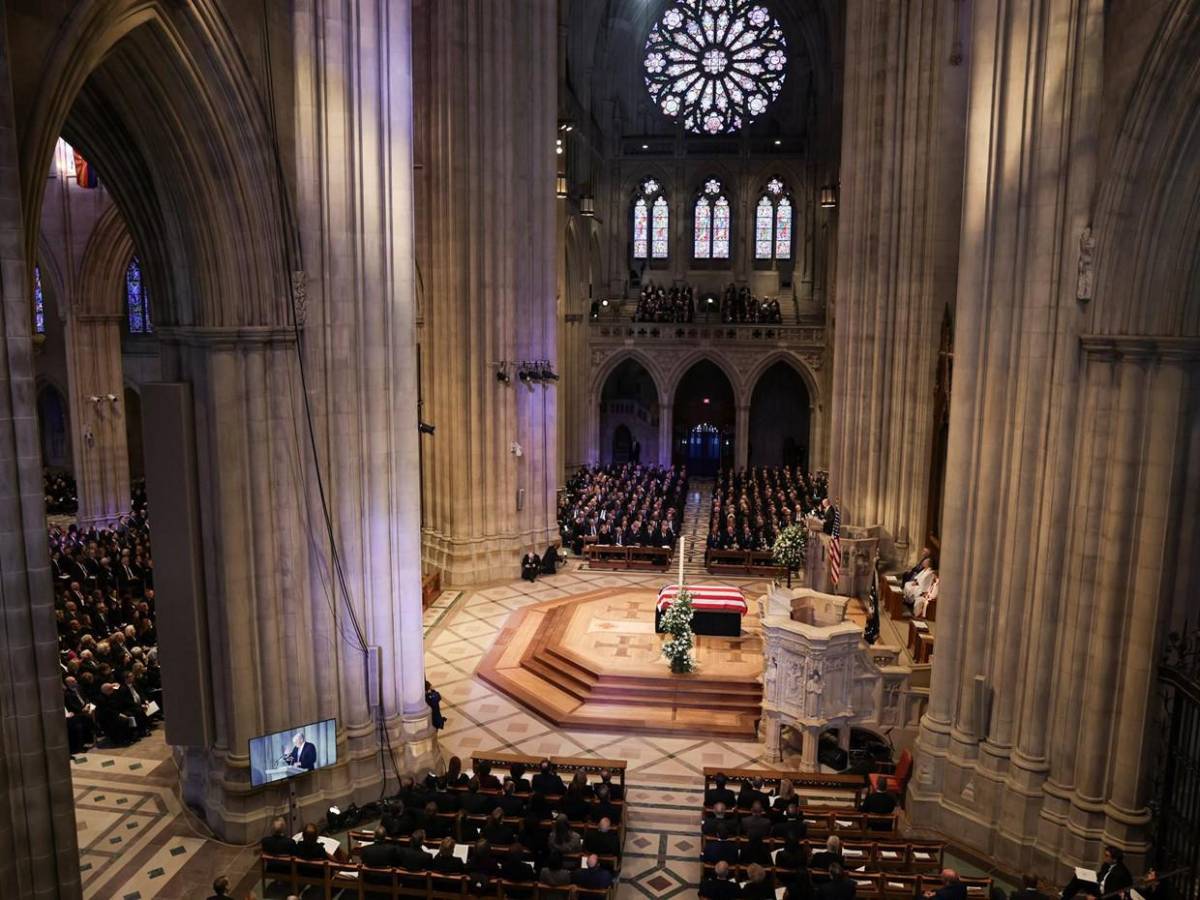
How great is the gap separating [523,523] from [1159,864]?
1694 centimetres

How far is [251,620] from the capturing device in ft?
39.2

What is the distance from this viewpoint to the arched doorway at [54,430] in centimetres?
3600

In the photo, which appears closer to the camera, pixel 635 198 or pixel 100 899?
pixel 100 899

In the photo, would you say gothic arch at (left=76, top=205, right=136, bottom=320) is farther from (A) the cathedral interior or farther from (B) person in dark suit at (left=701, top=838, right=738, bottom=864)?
(B) person in dark suit at (left=701, top=838, right=738, bottom=864)

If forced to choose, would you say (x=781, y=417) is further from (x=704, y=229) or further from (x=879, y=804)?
(x=879, y=804)

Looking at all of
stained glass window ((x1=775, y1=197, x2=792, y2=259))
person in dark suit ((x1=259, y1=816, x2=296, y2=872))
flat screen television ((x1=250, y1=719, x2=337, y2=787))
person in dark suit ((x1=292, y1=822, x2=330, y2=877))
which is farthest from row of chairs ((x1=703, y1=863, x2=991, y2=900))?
stained glass window ((x1=775, y1=197, x2=792, y2=259))

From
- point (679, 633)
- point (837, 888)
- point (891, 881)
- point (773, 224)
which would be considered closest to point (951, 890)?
point (837, 888)

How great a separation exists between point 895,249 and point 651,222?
23180 mm

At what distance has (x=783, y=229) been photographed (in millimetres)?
42656

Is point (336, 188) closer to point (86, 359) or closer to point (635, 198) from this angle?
point (86, 359)

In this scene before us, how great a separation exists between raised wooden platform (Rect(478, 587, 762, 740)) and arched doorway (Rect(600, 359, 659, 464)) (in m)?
23.8

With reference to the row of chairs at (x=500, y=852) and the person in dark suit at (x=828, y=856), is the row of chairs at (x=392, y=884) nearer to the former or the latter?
the row of chairs at (x=500, y=852)

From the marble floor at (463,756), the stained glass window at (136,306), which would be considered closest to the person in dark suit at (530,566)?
the marble floor at (463,756)

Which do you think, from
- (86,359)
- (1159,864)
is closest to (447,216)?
(86,359)
